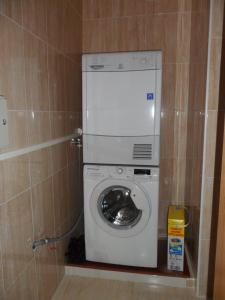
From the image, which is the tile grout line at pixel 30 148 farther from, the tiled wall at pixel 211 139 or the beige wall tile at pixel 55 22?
the tiled wall at pixel 211 139

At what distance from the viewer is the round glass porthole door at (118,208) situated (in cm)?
188

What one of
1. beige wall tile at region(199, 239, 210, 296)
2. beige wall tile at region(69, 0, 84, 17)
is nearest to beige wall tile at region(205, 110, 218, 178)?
beige wall tile at region(199, 239, 210, 296)

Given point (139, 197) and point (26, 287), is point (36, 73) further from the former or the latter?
point (26, 287)

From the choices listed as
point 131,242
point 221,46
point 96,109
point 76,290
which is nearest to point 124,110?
point 96,109

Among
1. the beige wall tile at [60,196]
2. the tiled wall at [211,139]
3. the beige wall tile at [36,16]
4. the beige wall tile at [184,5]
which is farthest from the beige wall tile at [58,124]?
the beige wall tile at [184,5]

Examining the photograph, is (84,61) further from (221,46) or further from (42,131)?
(221,46)

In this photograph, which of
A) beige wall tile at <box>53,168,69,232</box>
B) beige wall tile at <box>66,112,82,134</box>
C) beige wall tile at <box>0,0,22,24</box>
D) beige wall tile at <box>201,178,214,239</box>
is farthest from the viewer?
beige wall tile at <box>66,112,82,134</box>

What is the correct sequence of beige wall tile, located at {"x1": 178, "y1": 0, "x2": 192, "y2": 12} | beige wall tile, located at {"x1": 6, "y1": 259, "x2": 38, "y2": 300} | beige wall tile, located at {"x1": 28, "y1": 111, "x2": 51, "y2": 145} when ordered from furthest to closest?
beige wall tile, located at {"x1": 178, "y1": 0, "x2": 192, "y2": 12} → beige wall tile, located at {"x1": 28, "y1": 111, "x2": 51, "y2": 145} → beige wall tile, located at {"x1": 6, "y1": 259, "x2": 38, "y2": 300}

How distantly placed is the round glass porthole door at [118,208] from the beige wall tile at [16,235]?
65 centimetres

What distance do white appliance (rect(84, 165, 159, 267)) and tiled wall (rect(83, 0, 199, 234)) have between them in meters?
0.62

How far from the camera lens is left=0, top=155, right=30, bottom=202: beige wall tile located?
3.64 ft

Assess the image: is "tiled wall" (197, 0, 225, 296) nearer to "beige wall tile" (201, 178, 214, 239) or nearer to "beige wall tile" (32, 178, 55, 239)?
"beige wall tile" (201, 178, 214, 239)

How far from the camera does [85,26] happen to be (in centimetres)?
233

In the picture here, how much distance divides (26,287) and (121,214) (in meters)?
0.85
